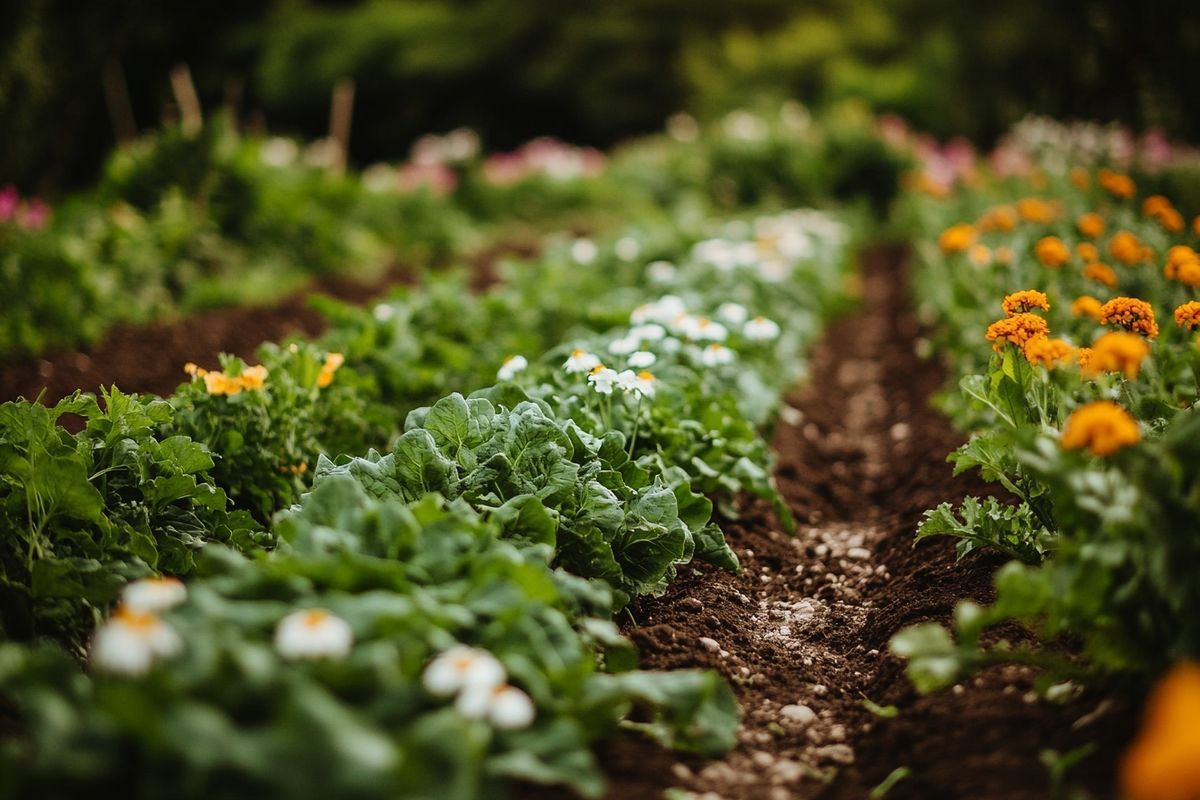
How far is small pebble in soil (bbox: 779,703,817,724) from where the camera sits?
7.38 ft

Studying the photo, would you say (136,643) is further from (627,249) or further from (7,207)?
(7,207)

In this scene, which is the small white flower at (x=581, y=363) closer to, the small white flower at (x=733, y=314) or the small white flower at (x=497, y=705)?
the small white flower at (x=733, y=314)

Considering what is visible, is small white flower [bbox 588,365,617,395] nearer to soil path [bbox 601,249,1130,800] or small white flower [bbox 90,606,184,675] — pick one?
soil path [bbox 601,249,1130,800]

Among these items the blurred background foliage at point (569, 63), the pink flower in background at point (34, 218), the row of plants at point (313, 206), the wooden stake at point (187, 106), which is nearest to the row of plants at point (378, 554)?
the row of plants at point (313, 206)

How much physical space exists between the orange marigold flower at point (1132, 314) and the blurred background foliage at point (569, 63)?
682cm

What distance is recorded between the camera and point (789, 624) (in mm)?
2729

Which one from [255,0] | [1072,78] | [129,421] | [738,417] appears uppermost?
[255,0]

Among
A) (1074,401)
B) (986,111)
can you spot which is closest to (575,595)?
(1074,401)

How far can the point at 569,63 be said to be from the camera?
20.8 meters

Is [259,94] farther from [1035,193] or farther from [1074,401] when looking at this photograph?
[1074,401]

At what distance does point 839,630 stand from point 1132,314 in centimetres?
120

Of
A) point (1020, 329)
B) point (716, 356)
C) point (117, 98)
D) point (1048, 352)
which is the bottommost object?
point (1048, 352)

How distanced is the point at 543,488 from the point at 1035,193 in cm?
597

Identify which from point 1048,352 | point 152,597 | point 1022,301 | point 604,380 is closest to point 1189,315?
point 1022,301
